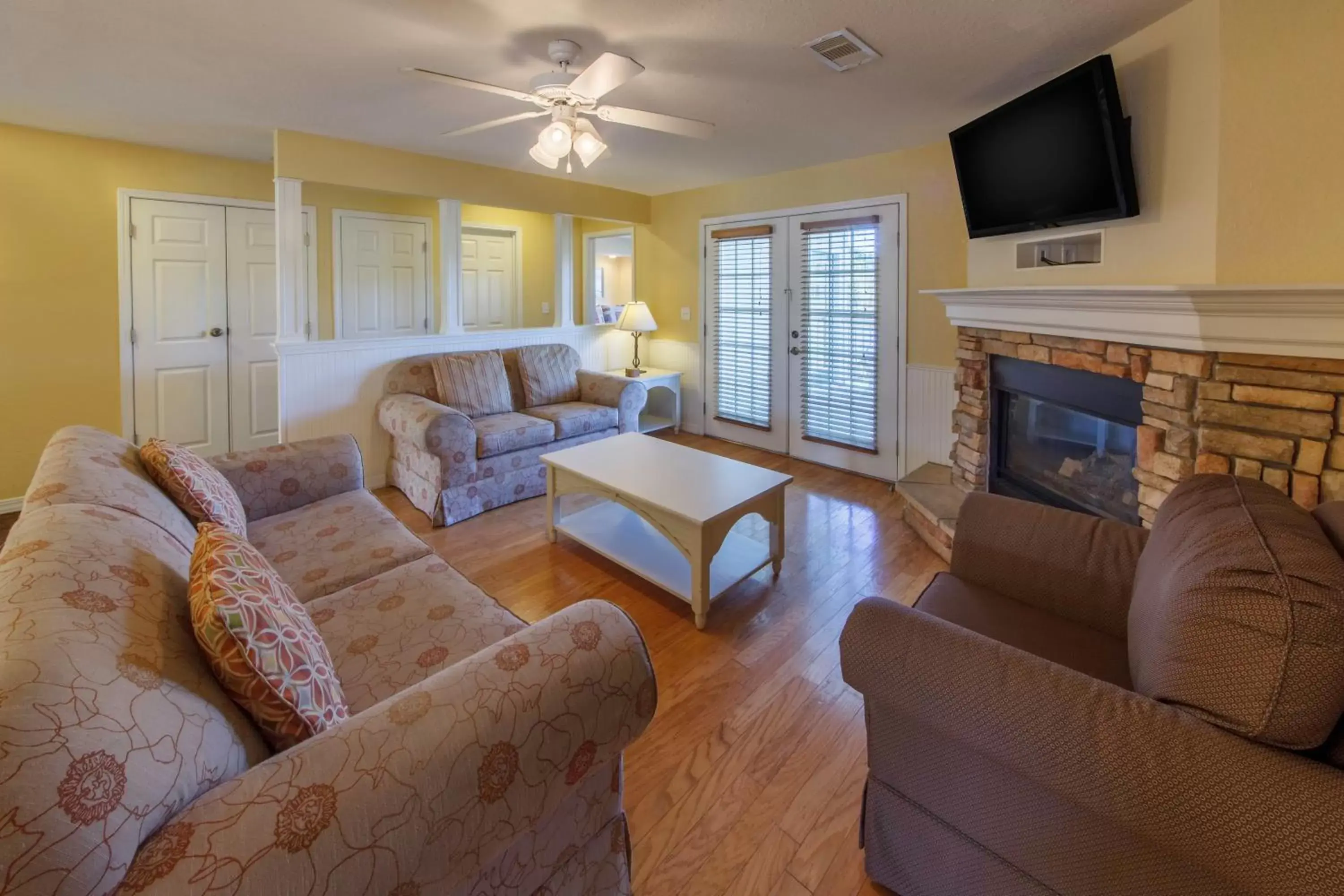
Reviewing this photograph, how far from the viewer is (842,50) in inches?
97.0

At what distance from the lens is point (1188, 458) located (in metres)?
2.07

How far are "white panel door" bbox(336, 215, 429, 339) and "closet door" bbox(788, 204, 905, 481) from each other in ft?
10.6

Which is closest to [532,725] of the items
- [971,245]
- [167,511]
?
→ [167,511]

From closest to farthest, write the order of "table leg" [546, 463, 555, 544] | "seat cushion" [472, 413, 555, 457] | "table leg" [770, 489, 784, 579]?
"table leg" [770, 489, 784, 579]
"table leg" [546, 463, 555, 544]
"seat cushion" [472, 413, 555, 457]

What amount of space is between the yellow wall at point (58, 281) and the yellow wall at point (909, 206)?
3879 millimetres

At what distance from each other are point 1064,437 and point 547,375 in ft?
11.4

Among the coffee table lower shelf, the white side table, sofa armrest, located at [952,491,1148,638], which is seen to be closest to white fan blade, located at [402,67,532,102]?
the coffee table lower shelf

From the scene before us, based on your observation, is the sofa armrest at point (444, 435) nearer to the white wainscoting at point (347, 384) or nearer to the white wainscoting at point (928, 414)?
the white wainscoting at point (347, 384)

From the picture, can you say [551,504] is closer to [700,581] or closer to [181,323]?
[700,581]

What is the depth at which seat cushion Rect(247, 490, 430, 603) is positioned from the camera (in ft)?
6.25

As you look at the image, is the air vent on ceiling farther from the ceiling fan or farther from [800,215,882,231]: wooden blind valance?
[800,215,882,231]: wooden blind valance

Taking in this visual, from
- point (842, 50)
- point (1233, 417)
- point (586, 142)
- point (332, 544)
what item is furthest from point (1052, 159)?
point (332, 544)

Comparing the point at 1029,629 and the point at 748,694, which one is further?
the point at 748,694

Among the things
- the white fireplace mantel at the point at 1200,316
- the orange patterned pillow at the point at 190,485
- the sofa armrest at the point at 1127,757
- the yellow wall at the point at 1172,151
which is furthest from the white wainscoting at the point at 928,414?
the orange patterned pillow at the point at 190,485
